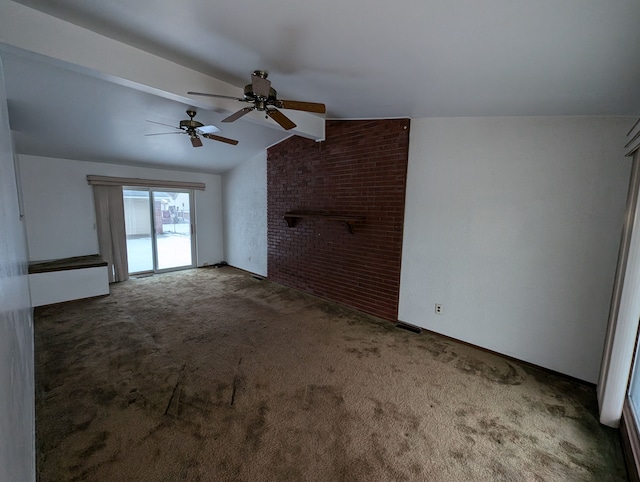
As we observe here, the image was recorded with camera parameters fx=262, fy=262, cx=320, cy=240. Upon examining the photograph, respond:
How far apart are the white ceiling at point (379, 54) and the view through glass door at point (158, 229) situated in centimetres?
254

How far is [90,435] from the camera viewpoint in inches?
68.4

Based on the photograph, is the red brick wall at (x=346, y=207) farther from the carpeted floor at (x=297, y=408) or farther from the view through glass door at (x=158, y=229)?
the view through glass door at (x=158, y=229)

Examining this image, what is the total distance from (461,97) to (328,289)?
3.05 m

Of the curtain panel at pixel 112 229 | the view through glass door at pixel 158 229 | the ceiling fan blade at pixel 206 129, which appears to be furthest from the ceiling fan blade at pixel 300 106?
the view through glass door at pixel 158 229

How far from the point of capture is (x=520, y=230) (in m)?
2.58

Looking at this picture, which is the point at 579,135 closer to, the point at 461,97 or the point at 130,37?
the point at 461,97

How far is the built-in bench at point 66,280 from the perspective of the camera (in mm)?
3766

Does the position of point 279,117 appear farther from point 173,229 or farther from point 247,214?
point 173,229

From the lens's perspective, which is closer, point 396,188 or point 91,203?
point 396,188

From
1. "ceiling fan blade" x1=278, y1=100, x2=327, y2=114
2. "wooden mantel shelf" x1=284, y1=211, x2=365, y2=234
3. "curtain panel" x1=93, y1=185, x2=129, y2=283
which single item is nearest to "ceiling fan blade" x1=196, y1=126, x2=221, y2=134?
"ceiling fan blade" x1=278, y1=100, x2=327, y2=114

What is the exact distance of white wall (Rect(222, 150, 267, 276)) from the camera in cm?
543

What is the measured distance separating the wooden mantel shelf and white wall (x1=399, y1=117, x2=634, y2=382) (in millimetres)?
723

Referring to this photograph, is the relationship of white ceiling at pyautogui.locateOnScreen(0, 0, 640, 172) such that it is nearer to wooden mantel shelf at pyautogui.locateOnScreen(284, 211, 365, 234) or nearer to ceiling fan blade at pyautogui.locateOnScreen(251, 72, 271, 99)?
ceiling fan blade at pyautogui.locateOnScreen(251, 72, 271, 99)

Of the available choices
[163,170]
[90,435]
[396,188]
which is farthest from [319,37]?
[163,170]
